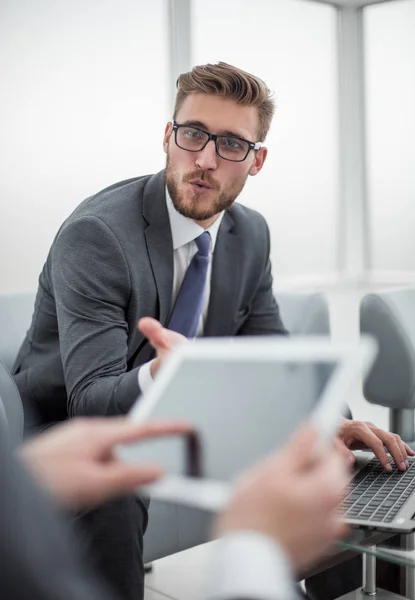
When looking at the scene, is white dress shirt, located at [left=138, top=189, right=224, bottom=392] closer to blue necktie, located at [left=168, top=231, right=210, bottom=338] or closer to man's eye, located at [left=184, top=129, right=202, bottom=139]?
blue necktie, located at [left=168, top=231, right=210, bottom=338]

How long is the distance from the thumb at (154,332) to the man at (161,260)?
1.96 ft

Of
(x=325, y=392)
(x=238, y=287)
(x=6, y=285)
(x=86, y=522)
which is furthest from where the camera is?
(x=6, y=285)

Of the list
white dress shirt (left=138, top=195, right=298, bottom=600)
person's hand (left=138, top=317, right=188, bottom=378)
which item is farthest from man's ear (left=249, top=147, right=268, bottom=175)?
white dress shirt (left=138, top=195, right=298, bottom=600)

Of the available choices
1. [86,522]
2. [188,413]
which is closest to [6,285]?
[86,522]

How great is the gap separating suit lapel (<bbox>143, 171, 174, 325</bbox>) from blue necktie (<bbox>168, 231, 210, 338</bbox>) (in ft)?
0.11

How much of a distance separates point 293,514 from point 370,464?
859 mm

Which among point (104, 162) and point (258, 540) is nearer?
point (258, 540)

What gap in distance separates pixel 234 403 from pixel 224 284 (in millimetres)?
1339

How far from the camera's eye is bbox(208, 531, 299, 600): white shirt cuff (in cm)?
69

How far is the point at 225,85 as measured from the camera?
2.09 meters

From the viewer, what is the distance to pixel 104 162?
4.60m

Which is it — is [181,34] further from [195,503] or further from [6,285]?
[195,503]

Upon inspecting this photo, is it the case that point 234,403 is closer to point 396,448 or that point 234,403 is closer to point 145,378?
point 145,378

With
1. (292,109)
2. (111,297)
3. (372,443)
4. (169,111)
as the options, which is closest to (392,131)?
(292,109)
